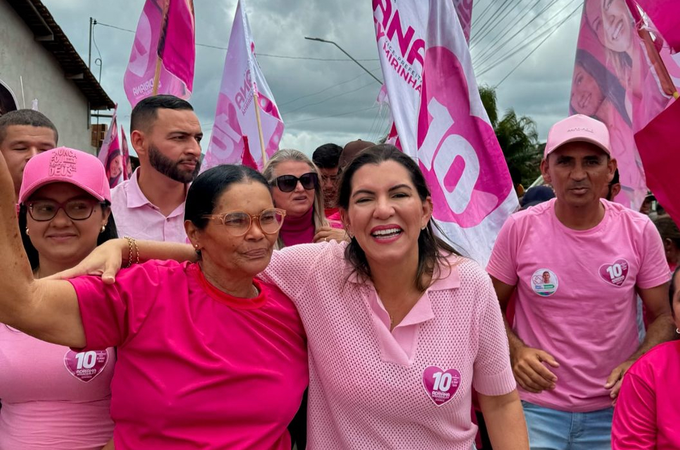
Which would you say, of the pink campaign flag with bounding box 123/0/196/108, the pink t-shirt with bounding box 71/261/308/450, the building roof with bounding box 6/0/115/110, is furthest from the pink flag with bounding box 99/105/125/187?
the building roof with bounding box 6/0/115/110

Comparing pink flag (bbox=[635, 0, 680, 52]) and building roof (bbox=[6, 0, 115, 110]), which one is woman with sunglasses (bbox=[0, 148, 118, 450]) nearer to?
pink flag (bbox=[635, 0, 680, 52])

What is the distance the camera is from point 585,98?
4.13 meters

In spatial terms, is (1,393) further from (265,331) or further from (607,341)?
(607,341)

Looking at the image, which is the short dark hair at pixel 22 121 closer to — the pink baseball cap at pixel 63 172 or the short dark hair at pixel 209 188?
the pink baseball cap at pixel 63 172

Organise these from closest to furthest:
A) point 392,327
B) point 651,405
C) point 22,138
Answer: point 392,327 < point 651,405 < point 22,138

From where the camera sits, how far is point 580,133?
3.12 m

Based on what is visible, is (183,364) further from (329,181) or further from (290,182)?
(329,181)

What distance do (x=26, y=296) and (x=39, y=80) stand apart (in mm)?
19479

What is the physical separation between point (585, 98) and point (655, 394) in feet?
7.23

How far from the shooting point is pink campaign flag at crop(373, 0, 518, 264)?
3.82 m

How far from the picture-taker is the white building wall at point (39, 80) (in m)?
16.2

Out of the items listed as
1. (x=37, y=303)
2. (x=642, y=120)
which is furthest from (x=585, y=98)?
(x=37, y=303)

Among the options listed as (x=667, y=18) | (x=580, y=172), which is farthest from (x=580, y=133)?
(x=667, y=18)

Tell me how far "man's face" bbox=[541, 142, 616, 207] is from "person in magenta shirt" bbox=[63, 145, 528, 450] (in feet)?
2.84
